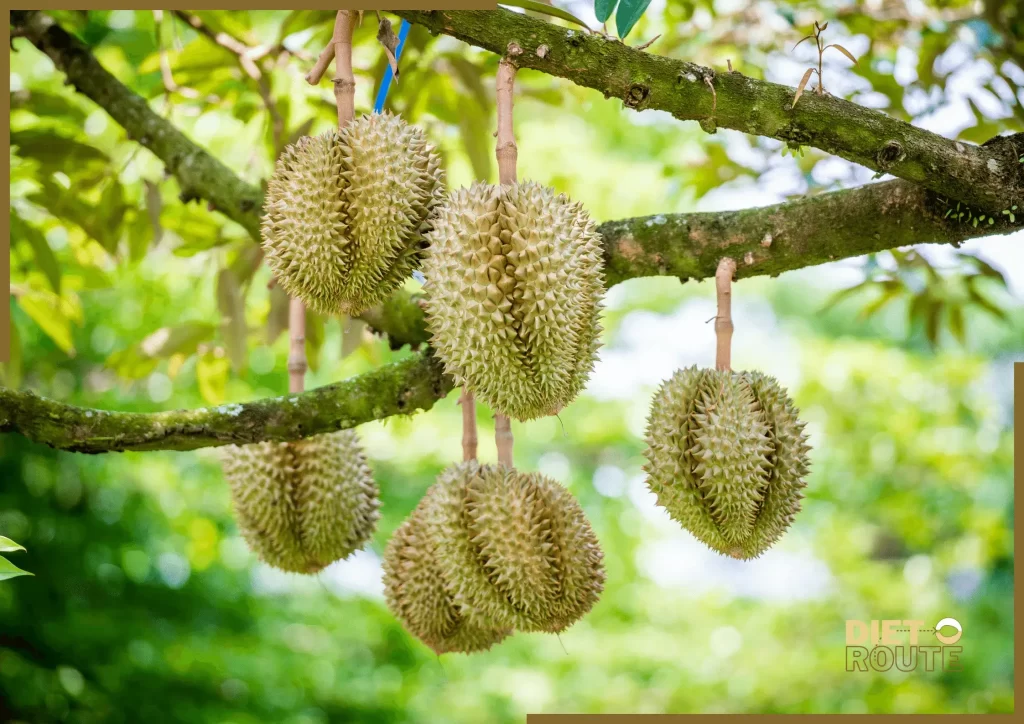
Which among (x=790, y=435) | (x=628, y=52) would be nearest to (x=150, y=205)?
(x=628, y=52)

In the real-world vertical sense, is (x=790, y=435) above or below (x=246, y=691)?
above

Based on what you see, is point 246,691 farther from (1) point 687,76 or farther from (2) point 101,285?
(1) point 687,76

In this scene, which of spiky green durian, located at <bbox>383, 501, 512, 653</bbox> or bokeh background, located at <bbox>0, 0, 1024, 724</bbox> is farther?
bokeh background, located at <bbox>0, 0, 1024, 724</bbox>

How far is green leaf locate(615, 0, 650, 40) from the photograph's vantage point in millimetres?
1067

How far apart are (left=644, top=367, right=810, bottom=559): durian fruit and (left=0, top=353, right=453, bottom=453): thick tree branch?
368 millimetres

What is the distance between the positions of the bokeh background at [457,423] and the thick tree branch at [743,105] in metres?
0.22

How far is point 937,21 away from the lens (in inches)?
92.4

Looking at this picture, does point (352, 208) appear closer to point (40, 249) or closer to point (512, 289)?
point (512, 289)

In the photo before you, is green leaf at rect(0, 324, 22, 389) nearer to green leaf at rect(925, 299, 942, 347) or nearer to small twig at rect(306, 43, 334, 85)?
small twig at rect(306, 43, 334, 85)

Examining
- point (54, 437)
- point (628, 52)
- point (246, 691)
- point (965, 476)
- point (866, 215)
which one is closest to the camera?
point (628, 52)

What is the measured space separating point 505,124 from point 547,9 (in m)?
0.15

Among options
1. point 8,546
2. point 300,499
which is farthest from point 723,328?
point 8,546

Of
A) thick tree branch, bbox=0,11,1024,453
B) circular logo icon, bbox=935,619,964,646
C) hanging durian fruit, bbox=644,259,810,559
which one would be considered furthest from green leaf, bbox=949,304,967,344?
hanging durian fruit, bbox=644,259,810,559

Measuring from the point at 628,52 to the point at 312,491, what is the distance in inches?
33.6
